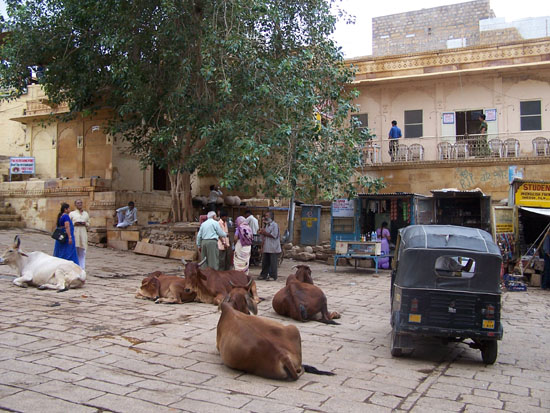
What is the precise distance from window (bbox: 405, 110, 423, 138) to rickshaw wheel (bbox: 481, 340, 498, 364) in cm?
1934

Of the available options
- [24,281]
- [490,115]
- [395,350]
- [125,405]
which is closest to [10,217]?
[24,281]

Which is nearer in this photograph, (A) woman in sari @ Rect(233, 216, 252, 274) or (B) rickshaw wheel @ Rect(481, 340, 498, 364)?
(B) rickshaw wheel @ Rect(481, 340, 498, 364)

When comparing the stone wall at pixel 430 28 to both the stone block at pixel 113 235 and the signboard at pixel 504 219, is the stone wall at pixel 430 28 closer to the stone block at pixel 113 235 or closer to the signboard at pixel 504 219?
the signboard at pixel 504 219

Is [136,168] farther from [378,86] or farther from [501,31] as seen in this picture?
[501,31]

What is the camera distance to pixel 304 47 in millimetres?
15508

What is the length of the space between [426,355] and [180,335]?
3.30m

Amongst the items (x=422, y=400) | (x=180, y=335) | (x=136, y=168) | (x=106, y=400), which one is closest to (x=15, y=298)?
(x=180, y=335)

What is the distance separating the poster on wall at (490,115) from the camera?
23.4 meters

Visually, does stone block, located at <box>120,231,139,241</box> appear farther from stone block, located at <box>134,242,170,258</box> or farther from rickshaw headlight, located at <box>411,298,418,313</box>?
rickshaw headlight, located at <box>411,298,418,313</box>

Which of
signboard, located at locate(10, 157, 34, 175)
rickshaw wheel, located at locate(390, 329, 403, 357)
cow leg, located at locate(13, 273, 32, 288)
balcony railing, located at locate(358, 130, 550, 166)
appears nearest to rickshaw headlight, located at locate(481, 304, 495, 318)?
rickshaw wheel, located at locate(390, 329, 403, 357)

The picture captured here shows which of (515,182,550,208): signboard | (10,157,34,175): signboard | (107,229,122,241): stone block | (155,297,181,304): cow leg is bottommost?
(155,297,181,304): cow leg

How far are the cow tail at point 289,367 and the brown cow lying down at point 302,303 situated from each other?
121 inches

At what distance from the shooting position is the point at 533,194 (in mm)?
15789

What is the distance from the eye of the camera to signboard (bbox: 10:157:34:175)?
2141 cm
